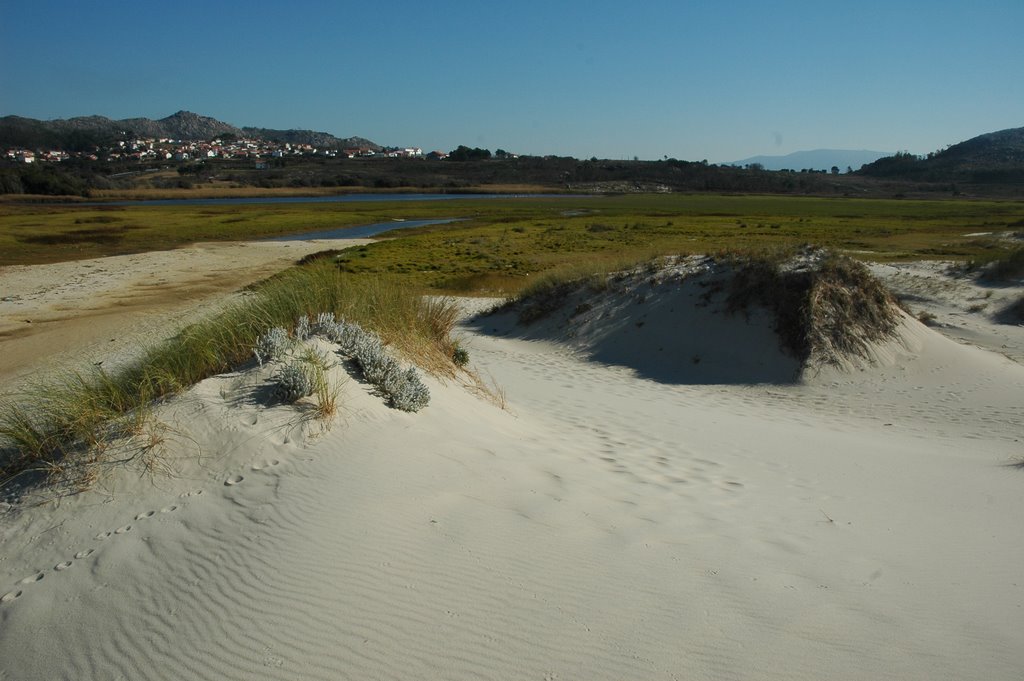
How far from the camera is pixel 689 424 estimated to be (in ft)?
31.9

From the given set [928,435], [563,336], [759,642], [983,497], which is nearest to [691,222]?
[563,336]

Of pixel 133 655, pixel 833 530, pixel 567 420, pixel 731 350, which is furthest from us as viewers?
pixel 731 350

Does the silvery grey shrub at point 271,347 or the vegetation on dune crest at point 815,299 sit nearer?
the silvery grey shrub at point 271,347

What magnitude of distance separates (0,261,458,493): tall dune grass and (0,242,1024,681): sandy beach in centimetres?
45

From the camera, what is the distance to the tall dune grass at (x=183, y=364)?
17.0 feet

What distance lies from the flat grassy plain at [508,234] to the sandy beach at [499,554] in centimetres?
1221

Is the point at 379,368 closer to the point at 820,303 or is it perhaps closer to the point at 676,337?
the point at 676,337

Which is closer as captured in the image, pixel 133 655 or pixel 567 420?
pixel 133 655

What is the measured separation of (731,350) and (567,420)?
22.7ft

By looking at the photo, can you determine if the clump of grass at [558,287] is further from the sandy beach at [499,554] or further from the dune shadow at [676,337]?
the sandy beach at [499,554]

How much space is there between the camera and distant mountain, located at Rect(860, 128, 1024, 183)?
110m

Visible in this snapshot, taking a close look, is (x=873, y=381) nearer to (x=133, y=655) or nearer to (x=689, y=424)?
(x=689, y=424)

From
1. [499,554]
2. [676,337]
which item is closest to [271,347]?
[499,554]

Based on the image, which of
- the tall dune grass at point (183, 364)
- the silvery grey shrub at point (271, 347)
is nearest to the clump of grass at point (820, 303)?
→ the tall dune grass at point (183, 364)
